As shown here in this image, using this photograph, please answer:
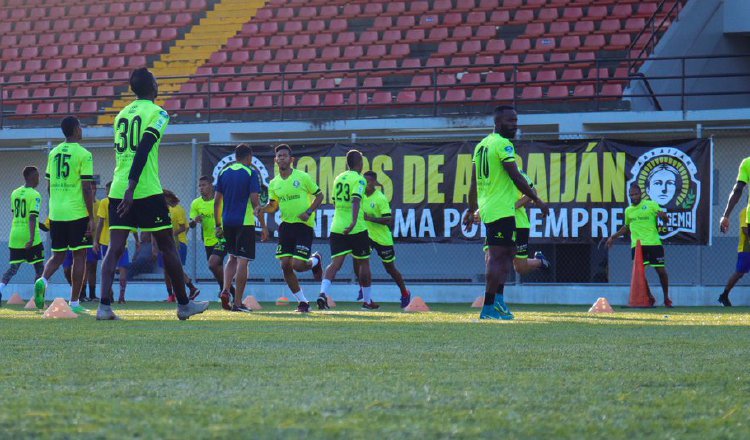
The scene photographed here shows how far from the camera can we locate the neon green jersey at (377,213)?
15.3 meters

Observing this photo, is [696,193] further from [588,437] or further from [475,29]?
[588,437]

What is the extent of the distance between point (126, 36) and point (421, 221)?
38.6ft

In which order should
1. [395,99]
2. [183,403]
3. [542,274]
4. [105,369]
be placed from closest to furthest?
[183,403], [105,369], [542,274], [395,99]

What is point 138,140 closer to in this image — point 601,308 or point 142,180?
point 142,180

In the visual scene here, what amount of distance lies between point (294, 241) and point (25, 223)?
195 inches

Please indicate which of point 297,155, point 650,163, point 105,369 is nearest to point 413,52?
point 297,155

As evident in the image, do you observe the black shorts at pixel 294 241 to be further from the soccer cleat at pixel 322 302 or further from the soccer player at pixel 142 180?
the soccer player at pixel 142 180

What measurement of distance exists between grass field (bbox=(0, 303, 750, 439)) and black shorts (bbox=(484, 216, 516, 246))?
176cm

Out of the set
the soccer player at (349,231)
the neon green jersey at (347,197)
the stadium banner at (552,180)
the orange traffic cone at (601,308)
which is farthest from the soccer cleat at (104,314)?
the stadium banner at (552,180)

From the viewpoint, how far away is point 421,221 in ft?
59.3

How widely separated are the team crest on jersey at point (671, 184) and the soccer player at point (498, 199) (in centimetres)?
735

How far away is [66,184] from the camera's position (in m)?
11.5

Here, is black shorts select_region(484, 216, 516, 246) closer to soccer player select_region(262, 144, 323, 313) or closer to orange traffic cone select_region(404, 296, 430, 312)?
soccer player select_region(262, 144, 323, 313)

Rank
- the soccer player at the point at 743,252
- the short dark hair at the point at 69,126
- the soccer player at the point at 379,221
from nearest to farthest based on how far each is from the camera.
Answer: the short dark hair at the point at 69,126 < the soccer player at the point at 379,221 < the soccer player at the point at 743,252
